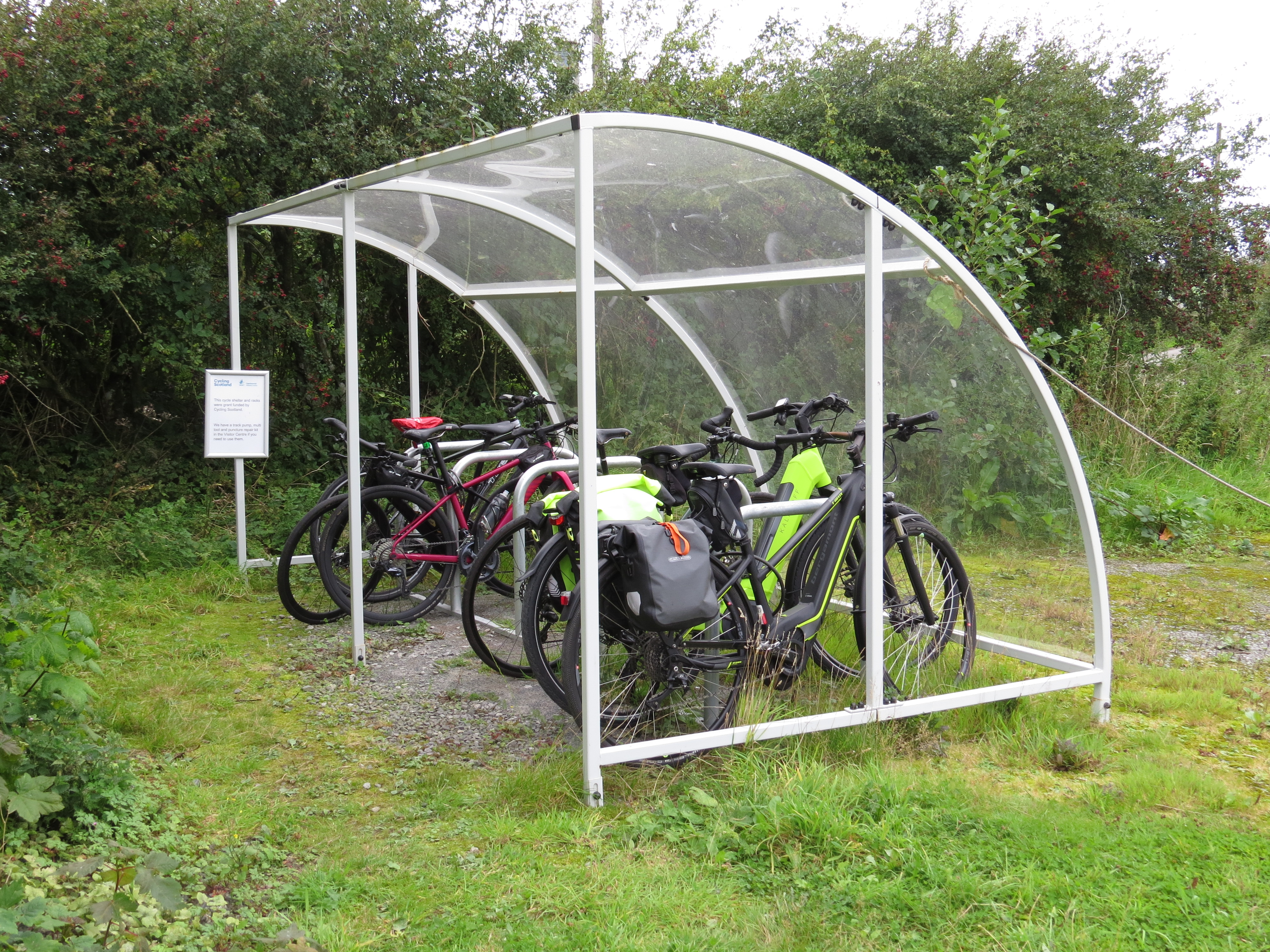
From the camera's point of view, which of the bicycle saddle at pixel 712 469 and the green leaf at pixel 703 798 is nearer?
the green leaf at pixel 703 798

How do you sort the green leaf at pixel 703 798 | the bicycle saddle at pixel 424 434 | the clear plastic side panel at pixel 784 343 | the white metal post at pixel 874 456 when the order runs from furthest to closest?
1. the bicycle saddle at pixel 424 434
2. the clear plastic side panel at pixel 784 343
3. the white metal post at pixel 874 456
4. the green leaf at pixel 703 798

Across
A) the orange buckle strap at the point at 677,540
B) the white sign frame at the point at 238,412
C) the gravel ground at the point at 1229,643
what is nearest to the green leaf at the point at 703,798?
the orange buckle strap at the point at 677,540

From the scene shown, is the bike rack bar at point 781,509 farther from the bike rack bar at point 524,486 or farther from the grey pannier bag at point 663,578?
the bike rack bar at point 524,486

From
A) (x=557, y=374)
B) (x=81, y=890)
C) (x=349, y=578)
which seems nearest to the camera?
(x=81, y=890)

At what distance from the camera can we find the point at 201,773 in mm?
3398

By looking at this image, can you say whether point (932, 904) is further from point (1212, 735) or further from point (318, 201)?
point (318, 201)

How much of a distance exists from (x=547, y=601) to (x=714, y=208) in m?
1.51

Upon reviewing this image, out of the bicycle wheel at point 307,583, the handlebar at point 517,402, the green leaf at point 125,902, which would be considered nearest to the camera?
the green leaf at point 125,902

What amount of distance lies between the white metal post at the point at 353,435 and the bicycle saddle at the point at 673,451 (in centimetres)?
145

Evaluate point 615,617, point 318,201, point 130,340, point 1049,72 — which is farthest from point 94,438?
point 1049,72

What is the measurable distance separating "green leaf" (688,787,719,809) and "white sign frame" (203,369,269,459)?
13.0ft

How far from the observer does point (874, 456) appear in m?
3.55

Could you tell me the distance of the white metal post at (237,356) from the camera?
611 cm

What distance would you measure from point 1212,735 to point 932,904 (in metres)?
1.97
